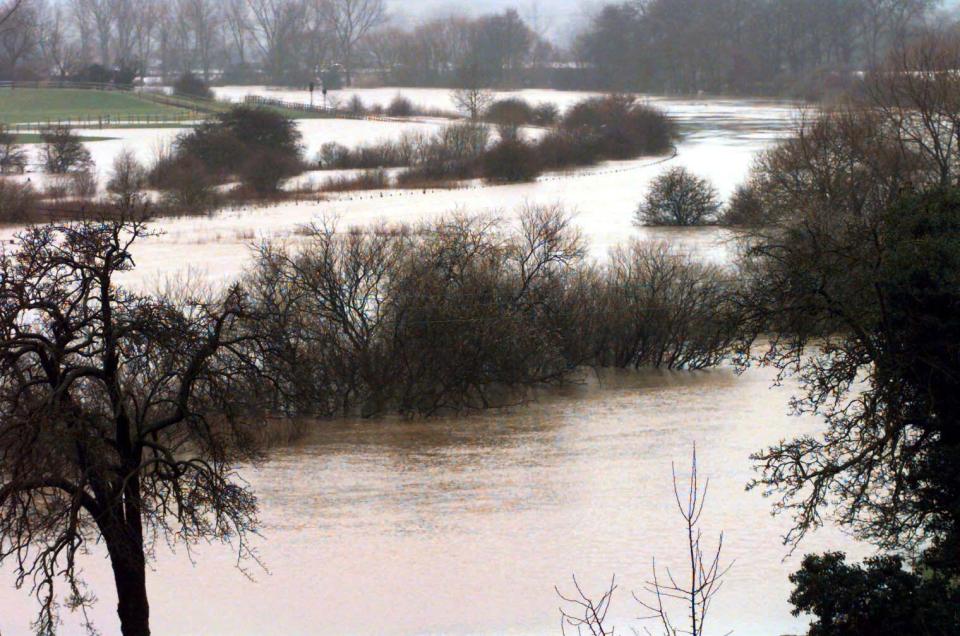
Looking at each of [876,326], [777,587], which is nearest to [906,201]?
[876,326]

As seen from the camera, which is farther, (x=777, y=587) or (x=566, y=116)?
(x=566, y=116)

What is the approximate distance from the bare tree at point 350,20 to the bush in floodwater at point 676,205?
3099 inches

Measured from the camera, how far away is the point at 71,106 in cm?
7425

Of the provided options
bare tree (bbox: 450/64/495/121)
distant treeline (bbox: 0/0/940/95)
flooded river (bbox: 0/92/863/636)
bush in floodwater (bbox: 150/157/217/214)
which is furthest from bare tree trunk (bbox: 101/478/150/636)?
distant treeline (bbox: 0/0/940/95)

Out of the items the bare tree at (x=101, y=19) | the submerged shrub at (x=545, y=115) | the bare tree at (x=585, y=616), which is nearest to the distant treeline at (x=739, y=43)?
the submerged shrub at (x=545, y=115)

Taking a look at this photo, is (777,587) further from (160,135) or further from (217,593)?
(160,135)

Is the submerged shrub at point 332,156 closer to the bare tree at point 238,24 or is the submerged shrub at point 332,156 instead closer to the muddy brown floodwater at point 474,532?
the muddy brown floodwater at point 474,532

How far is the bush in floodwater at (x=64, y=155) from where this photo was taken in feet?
159

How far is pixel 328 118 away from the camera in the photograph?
74375mm

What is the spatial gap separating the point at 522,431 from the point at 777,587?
27.6 feet

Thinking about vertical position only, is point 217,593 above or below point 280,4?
below

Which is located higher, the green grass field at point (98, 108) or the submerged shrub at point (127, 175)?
the green grass field at point (98, 108)

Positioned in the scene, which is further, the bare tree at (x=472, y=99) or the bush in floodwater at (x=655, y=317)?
the bare tree at (x=472, y=99)

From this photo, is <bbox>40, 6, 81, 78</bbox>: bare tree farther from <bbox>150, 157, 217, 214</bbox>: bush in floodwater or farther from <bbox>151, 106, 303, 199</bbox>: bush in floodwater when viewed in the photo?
<bbox>150, 157, 217, 214</bbox>: bush in floodwater
